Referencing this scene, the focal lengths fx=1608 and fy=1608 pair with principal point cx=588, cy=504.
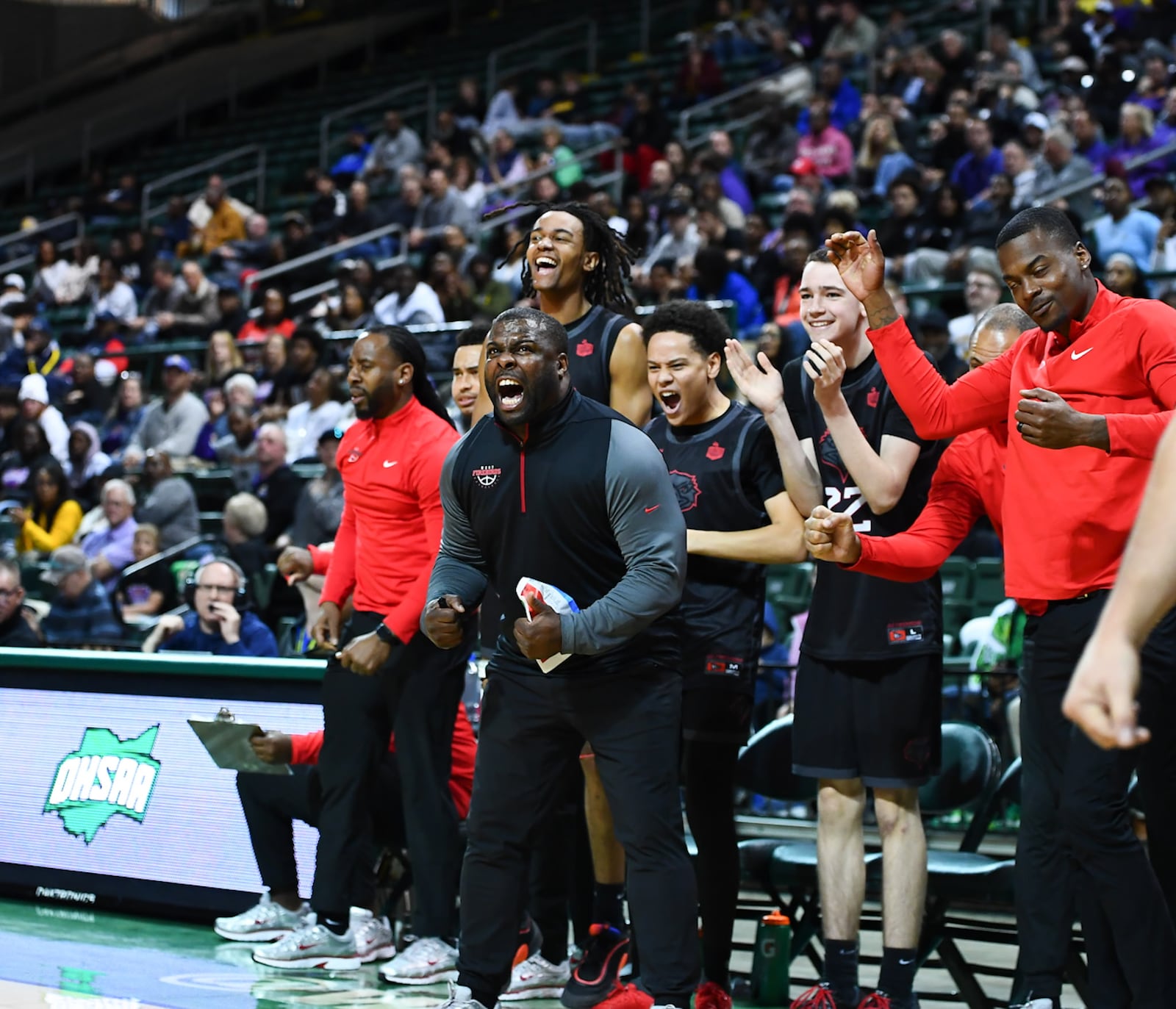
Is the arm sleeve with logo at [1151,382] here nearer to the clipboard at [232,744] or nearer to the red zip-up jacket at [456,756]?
the red zip-up jacket at [456,756]

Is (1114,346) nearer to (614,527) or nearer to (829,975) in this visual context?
(614,527)

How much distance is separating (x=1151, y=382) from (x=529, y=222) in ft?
37.4

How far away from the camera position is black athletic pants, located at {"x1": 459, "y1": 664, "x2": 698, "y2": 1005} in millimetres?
4098

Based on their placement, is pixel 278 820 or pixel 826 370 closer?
pixel 826 370

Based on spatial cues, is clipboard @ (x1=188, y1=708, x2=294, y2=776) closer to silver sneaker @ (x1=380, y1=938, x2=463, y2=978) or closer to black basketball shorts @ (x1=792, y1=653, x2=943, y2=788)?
silver sneaker @ (x1=380, y1=938, x2=463, y2=978)

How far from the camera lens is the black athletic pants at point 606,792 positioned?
4098 mm

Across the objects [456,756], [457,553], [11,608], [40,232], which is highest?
[40,232]

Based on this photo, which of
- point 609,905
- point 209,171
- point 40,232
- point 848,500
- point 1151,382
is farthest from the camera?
point 209,171

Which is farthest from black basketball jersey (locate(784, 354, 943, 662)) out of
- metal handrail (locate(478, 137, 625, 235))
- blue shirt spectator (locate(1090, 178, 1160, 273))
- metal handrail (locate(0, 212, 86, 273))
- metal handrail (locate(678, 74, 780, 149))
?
metal handrail (locate(0, 212, 86, 273))

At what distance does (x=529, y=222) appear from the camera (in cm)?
1488

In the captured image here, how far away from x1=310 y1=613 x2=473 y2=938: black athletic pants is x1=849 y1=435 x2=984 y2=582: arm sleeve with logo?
1.53 m

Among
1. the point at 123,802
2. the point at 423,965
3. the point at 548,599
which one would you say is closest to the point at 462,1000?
the point at 423,965

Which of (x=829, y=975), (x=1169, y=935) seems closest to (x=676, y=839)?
(x=829, y=975)

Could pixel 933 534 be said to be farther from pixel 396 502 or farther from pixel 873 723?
pixel 396 502
